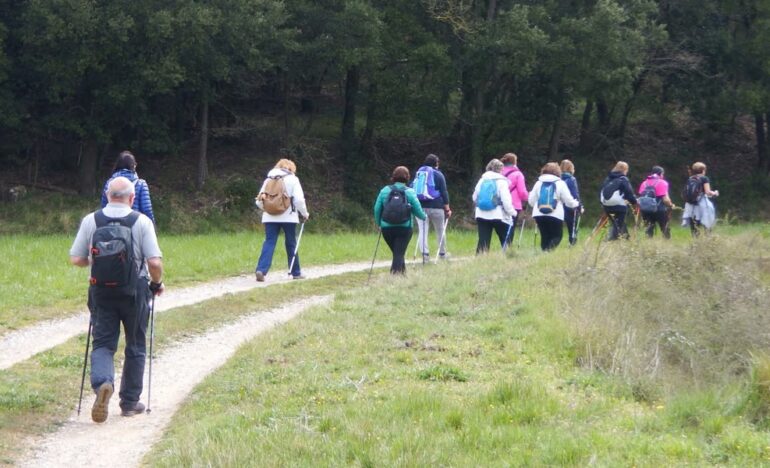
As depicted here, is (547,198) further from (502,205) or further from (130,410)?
(130,410)

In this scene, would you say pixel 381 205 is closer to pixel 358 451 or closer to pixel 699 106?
pixel 358 451

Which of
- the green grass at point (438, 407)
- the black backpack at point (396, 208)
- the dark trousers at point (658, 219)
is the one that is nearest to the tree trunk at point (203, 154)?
the dark trousers at point (658, 219)

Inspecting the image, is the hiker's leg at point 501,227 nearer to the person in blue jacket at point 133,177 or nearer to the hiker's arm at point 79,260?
the person in blue jacket at point 133,177

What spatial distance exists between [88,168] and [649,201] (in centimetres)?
1873

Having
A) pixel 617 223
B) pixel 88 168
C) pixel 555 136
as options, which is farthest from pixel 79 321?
pixel 555 136

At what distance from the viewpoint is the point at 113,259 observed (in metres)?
8.15

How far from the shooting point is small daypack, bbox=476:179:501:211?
17.7m

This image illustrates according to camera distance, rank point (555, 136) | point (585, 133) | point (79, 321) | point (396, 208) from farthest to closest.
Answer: point (585, 133), point (555, 136), point (396, 208), point (79, 321)

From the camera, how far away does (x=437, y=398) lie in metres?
7.74

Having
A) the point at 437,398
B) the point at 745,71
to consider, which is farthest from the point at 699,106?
the point at 437,398

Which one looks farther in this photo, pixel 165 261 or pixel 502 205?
pixel 165 261

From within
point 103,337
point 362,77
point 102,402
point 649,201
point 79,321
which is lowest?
point 79,321

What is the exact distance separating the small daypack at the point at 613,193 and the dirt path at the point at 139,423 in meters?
9.16

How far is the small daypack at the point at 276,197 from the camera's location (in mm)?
16438
